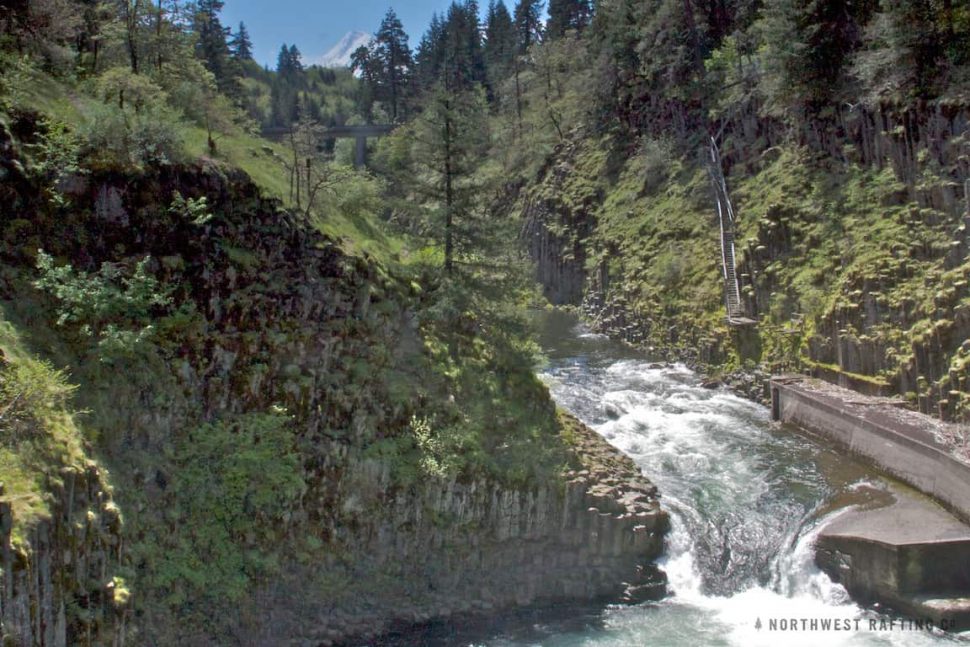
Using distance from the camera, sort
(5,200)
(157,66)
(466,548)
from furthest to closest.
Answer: (157,66) < (466,548) < (5,200)

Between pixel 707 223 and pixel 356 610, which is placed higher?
pixel 707 223

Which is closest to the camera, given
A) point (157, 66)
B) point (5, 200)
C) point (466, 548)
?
point (5, 200)

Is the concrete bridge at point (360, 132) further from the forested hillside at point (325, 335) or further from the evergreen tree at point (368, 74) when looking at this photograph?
the forested hillside at point (325, 335)

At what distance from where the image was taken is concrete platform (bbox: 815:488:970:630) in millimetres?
13023

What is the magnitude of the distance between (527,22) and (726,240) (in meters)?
49.4

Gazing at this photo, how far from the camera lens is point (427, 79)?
7025cm

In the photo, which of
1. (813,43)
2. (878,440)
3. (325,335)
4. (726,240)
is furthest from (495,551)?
(813,43)

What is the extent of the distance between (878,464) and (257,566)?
15.3m

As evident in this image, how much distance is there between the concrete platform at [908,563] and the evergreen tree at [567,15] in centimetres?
5940

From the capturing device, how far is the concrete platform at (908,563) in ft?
42.7

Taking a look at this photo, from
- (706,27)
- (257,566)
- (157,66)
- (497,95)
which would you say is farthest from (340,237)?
(497,95)

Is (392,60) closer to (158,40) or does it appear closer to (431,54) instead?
(431,54)

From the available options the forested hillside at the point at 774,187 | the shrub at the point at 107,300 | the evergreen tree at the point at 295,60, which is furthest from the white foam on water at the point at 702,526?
the evergreen tree at the point at 295,60

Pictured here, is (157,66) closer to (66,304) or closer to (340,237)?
(340,237)
